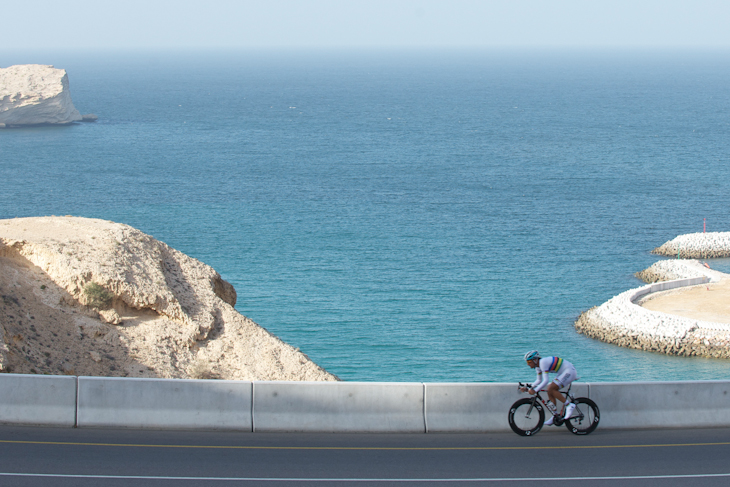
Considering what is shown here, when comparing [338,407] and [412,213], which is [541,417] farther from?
[412,213]

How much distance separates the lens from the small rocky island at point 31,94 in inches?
5620

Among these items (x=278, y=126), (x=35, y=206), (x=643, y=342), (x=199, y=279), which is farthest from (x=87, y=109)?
(x=199, y=279)

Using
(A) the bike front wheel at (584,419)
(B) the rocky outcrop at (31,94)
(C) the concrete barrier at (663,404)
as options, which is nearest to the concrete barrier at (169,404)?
(A) the bike front wheel at (584,419)

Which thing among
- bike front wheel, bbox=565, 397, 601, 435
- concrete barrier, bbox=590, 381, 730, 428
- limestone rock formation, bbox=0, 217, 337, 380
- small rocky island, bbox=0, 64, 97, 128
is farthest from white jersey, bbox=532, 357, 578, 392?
small rocky island, bbox=0, 64, 97, 128

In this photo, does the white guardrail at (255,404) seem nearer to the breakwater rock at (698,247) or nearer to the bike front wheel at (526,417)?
the bike front wheel at (526,417)

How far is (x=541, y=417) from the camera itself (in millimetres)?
14328

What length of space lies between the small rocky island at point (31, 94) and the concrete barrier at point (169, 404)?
142 metres

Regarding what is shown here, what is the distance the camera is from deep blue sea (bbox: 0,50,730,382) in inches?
1972

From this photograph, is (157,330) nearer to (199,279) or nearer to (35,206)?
(199,279)

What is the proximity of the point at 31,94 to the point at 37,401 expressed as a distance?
144m

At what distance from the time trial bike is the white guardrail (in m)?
0.39

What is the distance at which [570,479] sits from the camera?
486 inches

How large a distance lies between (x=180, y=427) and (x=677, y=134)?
144 m

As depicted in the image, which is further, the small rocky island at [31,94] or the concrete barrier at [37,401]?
the small rocky island at [31,94]
